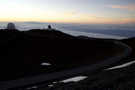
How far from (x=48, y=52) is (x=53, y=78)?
27.9 ft

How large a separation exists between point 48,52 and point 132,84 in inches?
560

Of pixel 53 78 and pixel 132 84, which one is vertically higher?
pixel 132 84

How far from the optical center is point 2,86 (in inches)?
458

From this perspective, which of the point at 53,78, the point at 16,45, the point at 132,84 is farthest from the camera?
the point at 16,45

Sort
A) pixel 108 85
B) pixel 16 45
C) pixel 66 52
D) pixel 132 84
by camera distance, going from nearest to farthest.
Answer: pixel 132 84
pixel 108 85
pixel 16 45
pixel 66 52

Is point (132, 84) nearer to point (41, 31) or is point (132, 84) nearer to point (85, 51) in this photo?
point (85, 51)

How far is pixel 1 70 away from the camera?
15.5 metres

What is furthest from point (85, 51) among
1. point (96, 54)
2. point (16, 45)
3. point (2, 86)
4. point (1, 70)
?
point (2, 86)

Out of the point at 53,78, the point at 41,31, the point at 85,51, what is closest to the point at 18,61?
the point at 53,78

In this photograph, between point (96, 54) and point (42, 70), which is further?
point (96, 54)

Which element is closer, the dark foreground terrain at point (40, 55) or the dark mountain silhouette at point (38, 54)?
the dark foreground terrain at point (40, 55)

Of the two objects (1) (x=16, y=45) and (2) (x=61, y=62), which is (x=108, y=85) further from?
(1) (x=16, y=45)

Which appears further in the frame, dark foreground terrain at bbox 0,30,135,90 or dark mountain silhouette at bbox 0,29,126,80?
dark mountain silhouette at bbox 0,29,126,80

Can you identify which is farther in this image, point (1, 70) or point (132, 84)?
point (1, 70)
